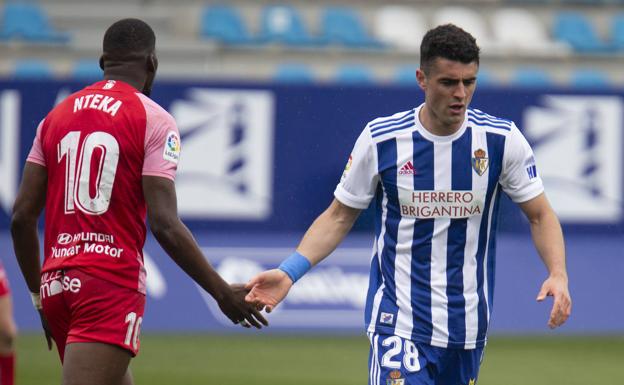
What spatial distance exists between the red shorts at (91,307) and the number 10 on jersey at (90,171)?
0.29m

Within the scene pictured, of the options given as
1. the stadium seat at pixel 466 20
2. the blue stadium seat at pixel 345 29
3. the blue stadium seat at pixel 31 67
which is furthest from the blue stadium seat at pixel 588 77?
the blue stadium seat at pixel 31 67

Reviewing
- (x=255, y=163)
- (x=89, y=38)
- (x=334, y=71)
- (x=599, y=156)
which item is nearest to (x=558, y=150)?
(x=599, y=156)

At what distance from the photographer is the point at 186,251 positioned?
17.1 ft

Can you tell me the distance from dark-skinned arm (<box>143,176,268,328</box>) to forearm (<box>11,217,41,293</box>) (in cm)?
60

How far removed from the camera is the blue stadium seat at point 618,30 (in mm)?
20480

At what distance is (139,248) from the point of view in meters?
5.26

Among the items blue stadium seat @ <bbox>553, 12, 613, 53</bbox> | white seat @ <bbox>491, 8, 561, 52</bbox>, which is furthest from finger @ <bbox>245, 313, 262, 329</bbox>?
blue stadium seat @ <bbox>553, 12, 613, 53</bbox>

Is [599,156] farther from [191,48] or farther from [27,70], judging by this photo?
[27,70]

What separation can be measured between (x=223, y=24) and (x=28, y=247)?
46.5 ft

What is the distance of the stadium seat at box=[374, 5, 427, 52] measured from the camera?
1953 cm

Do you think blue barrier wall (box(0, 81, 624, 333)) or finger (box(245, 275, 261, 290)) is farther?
blue barrier wall (box(0, 81, 624, 333))

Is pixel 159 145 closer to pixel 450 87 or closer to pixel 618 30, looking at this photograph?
pixel 450 87

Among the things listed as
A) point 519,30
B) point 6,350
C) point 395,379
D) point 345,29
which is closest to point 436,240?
point 395,379

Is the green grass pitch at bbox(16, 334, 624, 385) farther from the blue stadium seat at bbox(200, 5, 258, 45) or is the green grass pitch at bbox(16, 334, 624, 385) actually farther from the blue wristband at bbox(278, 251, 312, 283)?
the blue stadium seat at bbox(200, 5, 258, 45)
